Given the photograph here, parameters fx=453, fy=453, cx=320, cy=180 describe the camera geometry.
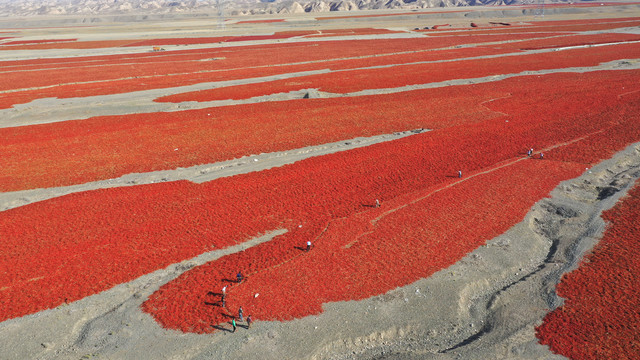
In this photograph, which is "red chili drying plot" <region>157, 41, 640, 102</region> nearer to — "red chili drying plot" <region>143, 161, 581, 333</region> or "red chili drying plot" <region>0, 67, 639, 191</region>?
"red chili drying plot" <region>0, 67, 639, 191</region>

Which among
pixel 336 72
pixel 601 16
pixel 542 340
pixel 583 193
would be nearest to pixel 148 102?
pixel 336 72

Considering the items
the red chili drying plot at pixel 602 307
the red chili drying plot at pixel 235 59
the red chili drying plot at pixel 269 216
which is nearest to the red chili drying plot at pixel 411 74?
the red chili drying plot at pixel 235 59

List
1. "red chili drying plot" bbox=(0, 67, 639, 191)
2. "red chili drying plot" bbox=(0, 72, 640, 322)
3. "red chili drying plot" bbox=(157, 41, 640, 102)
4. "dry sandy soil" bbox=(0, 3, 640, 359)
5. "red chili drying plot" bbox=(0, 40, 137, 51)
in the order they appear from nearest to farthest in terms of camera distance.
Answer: "dry sandy soil" bbox=(0, 3, 640, 359)
"red chili drying plot" bbox=(0, 72, 640, 322)
"red chili drying plot" bbox=(0, 67, 639, 191)
"red chili drying plot" bbox=(157, 41, 640, 102)
"red chili drying plot" bbox=(0, 40, 137, 51)

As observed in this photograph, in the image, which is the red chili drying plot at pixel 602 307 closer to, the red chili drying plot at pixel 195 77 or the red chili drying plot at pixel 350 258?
the red chili drying plot at pixel 350 258

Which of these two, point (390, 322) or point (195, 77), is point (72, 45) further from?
point (390, 322)

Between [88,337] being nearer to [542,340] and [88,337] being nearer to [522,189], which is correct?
[542,340]

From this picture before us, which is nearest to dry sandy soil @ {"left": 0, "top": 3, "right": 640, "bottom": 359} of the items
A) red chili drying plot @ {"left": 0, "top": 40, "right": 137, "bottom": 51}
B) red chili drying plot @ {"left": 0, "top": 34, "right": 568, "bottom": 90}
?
red chili drying plot @ {"left": 0, "top": 34, "right": 568, "bottom": 90}

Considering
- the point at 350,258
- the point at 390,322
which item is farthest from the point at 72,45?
the point at 390,322
